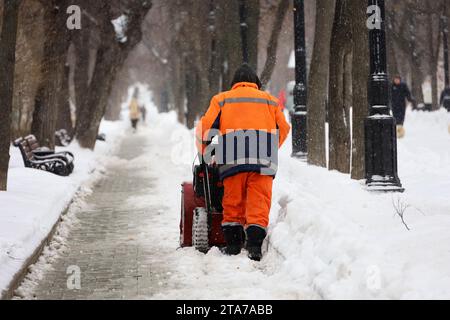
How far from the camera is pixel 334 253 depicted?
568 centimetres

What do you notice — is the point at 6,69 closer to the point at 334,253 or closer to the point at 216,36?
the point at 334,253

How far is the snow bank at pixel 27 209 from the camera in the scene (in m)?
6.46

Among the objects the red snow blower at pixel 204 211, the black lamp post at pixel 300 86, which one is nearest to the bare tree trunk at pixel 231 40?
the black lamp post at pixel 300 86

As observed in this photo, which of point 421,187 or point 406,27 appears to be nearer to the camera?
point 421,187

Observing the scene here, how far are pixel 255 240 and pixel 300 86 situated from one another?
7.55 metres

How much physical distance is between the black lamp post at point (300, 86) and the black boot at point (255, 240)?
7345 millimetres

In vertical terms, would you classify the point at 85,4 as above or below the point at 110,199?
above

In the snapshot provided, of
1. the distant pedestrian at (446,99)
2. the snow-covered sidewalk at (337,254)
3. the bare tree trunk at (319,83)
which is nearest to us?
the snow-covered sidewalk at (337,254)

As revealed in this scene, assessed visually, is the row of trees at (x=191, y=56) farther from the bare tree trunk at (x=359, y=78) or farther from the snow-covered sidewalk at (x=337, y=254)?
the snow-covered sidewalk at (x=337, y=254)

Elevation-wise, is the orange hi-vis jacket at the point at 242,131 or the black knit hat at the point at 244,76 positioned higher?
the black knit hat at the point at 244,76
